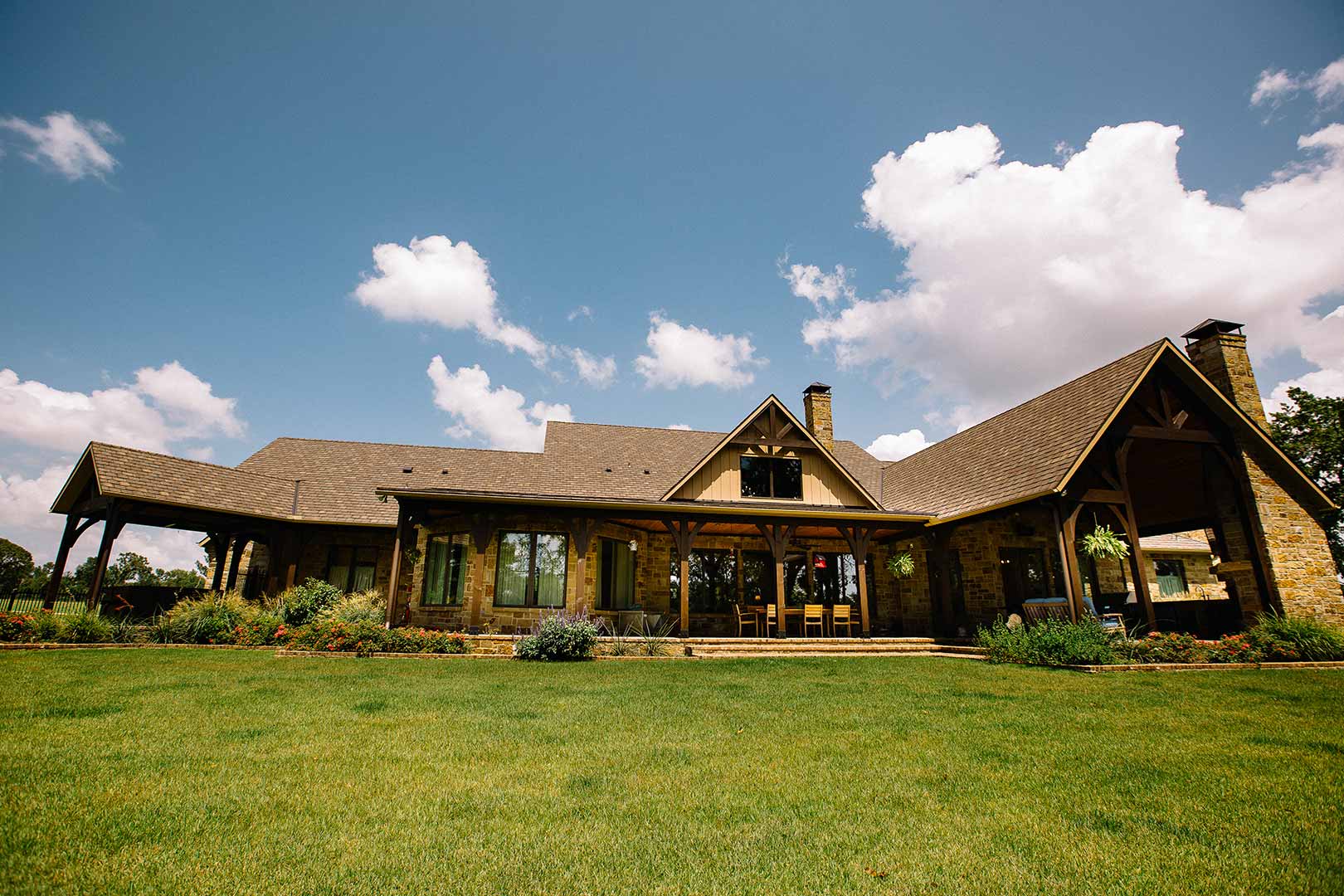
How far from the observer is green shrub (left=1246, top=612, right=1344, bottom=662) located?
10758 mm

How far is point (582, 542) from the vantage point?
14.2 m

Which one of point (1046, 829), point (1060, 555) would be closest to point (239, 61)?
point (1046, 829)

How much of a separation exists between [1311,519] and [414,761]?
60.3 ft

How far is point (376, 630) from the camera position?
12.0 meters

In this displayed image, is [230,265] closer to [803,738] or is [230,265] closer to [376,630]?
[376,630]

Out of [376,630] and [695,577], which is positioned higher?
[695,577]

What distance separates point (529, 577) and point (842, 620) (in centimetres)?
800

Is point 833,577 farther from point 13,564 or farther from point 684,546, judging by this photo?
point 13,564

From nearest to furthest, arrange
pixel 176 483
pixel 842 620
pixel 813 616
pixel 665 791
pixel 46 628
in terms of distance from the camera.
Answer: pixel 665 791, pixel 46 628, pixel 813 616, pixel 176 483, pixel 842 620

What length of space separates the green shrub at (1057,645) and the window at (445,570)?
11.8 meters

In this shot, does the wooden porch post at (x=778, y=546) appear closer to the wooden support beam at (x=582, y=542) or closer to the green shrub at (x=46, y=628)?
the wooden support beam at (x=582, y=542)

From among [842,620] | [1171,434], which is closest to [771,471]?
[842,620]

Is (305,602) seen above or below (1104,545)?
below

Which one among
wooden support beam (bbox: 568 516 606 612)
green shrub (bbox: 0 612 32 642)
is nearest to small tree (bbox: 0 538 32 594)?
green shrub (bbox: 0 612 32 642)
